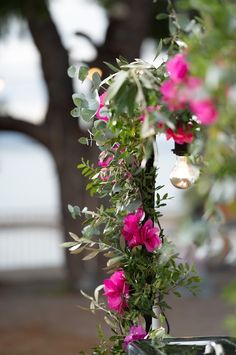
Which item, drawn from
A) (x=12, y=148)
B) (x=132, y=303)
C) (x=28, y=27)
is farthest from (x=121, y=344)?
(x=12, y=148)

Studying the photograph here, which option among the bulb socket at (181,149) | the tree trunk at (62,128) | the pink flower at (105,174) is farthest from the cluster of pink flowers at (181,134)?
the tree trunk at (62,128)

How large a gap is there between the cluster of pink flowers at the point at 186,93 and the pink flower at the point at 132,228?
0.67 m

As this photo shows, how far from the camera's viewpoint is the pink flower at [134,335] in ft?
6.06

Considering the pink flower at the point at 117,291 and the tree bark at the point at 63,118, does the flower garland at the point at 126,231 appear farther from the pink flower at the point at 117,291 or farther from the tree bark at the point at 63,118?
the tree bark at the point at 63,118

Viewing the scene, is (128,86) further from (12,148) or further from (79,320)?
(12,148)

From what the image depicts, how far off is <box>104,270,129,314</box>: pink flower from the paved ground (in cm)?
362

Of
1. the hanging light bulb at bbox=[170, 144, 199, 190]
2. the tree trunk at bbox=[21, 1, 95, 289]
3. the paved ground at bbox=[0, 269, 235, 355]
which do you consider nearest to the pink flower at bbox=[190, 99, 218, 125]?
the hanging light bulb at bbox=[170, 144, 199, 190]

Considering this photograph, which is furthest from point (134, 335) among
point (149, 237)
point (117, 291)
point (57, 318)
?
point (57, 318)

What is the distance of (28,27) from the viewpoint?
891 centimetres

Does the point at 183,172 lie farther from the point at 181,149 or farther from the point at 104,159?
the point at 104,159

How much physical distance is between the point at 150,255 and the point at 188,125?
1.57ft

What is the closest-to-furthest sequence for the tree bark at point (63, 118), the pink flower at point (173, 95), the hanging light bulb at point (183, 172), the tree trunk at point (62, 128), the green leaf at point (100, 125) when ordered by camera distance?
1. the pink flower at point (173, 95)
2. the hanging light bulb at point (183, 172)
3. the green leaf at point (100, 125)
4. the tree bark at point (63, 118)
5. the tree trunk at point (62, 128)

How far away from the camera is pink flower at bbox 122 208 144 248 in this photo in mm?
1896

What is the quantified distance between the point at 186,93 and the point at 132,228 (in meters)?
0.80
